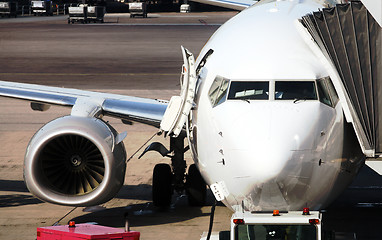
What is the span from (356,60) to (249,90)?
2.41m

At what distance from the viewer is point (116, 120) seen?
35500 mm

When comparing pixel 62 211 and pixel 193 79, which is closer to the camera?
pixel 193 79

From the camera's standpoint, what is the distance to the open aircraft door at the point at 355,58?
14.8 m

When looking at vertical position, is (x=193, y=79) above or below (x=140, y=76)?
above

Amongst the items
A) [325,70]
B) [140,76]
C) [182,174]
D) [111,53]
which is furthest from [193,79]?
[111,53]

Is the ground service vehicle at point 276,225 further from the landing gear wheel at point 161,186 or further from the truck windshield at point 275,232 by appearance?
the landing gear wheel at point 161,186

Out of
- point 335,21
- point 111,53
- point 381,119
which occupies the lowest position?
point 111,53

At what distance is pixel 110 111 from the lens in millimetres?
19922

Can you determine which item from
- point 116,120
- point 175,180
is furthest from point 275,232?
point 116,120

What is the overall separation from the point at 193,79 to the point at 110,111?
4.71m

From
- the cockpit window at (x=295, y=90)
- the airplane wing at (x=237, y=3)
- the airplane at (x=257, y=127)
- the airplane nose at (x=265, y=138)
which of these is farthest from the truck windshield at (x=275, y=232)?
the airplane wing at (x=237, y=3)

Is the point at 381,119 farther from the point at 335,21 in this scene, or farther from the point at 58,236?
the point at 58,236

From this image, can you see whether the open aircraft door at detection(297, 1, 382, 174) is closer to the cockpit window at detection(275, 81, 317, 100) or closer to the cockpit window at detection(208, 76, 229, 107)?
the cockpit window at detection(275, 81, 317, 100)

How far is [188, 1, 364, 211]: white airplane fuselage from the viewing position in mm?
13898
